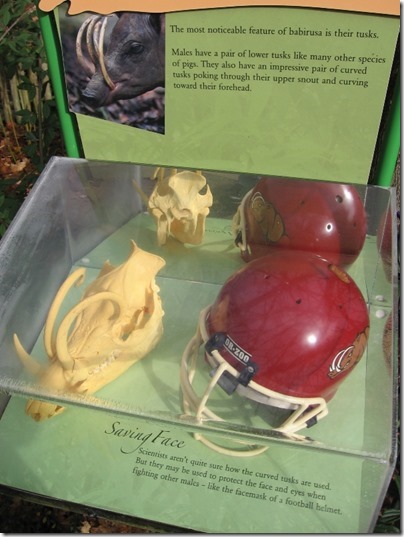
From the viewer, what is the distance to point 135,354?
1.02 m

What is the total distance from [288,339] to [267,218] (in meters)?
0.34

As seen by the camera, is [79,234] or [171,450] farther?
[79,234]

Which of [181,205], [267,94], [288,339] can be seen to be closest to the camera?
[288,339]

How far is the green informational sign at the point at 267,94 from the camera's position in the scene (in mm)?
894

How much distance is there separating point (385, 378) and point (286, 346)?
189 millimetres

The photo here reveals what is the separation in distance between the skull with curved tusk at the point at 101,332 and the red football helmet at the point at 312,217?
23 centimetres

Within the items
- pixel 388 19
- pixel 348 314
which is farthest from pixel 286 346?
pixel 388 19

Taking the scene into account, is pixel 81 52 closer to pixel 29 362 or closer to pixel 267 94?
pixel 267 94

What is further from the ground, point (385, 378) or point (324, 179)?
point (324, 179)

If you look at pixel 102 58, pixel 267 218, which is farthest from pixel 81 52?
pixel 267 218

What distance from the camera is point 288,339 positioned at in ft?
2.78

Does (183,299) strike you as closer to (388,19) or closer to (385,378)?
(385,378)

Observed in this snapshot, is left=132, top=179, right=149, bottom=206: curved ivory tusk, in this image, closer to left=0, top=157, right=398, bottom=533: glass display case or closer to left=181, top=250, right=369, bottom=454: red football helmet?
left=0, top=157, right=398, bottom=533: glass display case

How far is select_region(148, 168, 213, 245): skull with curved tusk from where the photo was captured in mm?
1177
